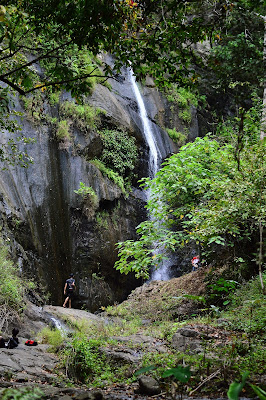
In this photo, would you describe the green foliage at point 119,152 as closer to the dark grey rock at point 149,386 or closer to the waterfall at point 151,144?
the waterfall at point 151,144

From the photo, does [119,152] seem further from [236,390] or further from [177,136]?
[236,390]

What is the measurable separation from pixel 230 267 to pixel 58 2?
817 centimetres

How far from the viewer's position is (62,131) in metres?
14.5

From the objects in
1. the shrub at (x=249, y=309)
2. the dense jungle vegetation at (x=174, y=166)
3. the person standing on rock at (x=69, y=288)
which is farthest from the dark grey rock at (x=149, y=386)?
the person standing on rock at (x=69, y=288)

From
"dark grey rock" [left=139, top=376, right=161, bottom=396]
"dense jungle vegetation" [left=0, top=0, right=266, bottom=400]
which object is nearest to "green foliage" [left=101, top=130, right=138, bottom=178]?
"dense jungle vegetation" [left=0, top=0, right=266, bottom=400]

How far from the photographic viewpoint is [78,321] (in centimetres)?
1004

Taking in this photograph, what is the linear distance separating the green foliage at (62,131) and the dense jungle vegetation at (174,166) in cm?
6

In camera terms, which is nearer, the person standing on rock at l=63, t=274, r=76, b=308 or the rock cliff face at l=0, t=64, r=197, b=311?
the person standing on rock at l=63, t=274, r=76, b=308

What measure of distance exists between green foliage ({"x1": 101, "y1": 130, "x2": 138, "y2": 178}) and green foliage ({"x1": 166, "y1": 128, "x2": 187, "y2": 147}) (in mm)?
3439

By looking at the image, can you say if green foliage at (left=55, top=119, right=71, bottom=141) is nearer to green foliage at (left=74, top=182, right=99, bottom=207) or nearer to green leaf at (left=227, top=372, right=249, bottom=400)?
green foliage at (left=74, top=182, right=99, bottom=207)

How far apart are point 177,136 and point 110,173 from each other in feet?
20.2

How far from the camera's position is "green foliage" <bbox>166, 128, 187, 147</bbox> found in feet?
65.0

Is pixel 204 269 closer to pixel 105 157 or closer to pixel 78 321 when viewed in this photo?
pixel 78 321

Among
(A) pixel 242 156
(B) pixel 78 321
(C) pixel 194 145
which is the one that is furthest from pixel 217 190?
(B) pixel 78 321
